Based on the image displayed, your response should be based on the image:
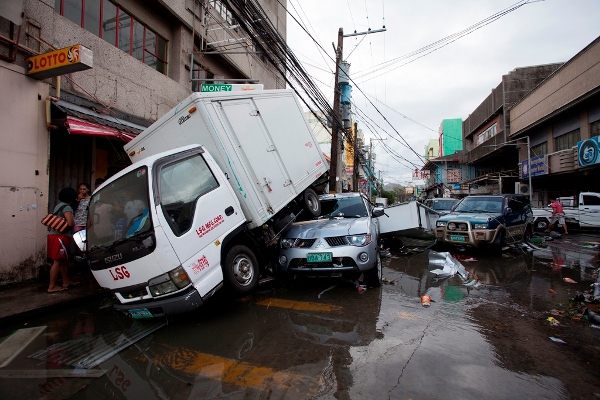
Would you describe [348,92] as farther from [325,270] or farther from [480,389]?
[480,389]

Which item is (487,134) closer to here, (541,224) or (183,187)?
(541,224)

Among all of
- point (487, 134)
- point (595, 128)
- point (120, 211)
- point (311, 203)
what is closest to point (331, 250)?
point (311, 203)

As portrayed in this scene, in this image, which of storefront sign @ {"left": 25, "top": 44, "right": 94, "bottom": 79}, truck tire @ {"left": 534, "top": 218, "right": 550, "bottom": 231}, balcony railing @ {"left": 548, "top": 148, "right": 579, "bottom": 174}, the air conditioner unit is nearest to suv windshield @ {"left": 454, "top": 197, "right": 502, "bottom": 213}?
A: truck tire @ {"left": 534, "top": 218, "right": 550, "bottom": 231}

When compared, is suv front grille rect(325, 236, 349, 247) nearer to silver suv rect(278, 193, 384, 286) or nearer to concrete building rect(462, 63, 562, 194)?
silver suv rect(278, 193, 384, 286)

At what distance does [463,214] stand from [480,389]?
24.6ft

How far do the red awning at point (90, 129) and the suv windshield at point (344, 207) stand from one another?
443 cm

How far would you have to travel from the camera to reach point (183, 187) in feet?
13.9

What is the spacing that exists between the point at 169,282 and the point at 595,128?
22940mm

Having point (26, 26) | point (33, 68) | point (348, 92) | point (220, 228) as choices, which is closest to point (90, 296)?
point (220, 228)

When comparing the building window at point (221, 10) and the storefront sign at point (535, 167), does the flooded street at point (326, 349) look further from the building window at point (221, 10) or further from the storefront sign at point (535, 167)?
the storefront sign at point (535, 167)

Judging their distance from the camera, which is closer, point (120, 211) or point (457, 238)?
point (120, 211)

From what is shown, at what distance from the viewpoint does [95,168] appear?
8.13 metres

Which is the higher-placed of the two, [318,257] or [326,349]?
[318,257]

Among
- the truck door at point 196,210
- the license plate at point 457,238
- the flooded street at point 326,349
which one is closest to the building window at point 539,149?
the license plate at point 457,238
